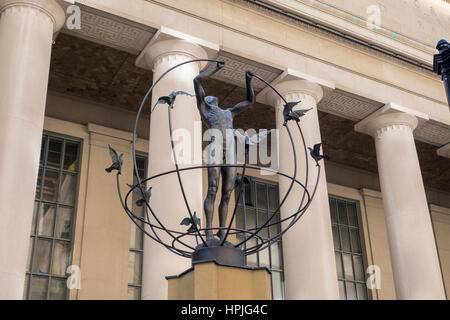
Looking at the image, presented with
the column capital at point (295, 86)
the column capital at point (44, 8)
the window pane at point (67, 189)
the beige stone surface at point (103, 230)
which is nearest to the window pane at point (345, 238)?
the column capital at point (295, 86)

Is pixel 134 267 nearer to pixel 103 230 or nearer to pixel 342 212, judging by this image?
pixel 103 230

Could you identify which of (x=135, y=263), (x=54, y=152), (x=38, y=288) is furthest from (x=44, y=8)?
(x=135, y=263)

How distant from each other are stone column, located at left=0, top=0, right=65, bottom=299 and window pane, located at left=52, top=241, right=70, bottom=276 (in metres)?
6.41

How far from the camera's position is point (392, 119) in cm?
1797

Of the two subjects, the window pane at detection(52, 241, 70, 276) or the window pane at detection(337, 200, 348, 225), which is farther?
the window pane at detection(337, 200, 348, 225)

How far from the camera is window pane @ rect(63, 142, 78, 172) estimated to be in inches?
728

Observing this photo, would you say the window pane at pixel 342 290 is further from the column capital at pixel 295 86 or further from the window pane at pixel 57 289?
the window pane at pixel 57 289

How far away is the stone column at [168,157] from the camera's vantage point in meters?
12.2

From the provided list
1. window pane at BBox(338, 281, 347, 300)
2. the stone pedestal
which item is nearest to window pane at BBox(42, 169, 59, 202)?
window pane at BBox(338, 281, 347, 300)

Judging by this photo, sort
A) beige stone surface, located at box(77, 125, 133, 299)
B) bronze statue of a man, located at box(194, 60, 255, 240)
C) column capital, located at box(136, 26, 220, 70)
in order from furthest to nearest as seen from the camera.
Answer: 1. beige stone surface, located at box(77, 125, 133, 299)
2. column capital, located at box(136, 26, 220, 70)
3. bronze statue of a man, located at box(194, 60, 255, 240)

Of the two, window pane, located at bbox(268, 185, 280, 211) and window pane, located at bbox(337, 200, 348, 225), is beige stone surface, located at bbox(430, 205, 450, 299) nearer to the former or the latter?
window pane, located at bbox(337, 200, 348, 225)

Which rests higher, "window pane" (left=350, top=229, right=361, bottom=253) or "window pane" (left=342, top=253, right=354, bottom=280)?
"window pane" (left=350, top=229, right=361, bottom=253)

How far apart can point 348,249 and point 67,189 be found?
11.2 m

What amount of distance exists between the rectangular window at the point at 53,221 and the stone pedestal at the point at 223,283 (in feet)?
40.3
